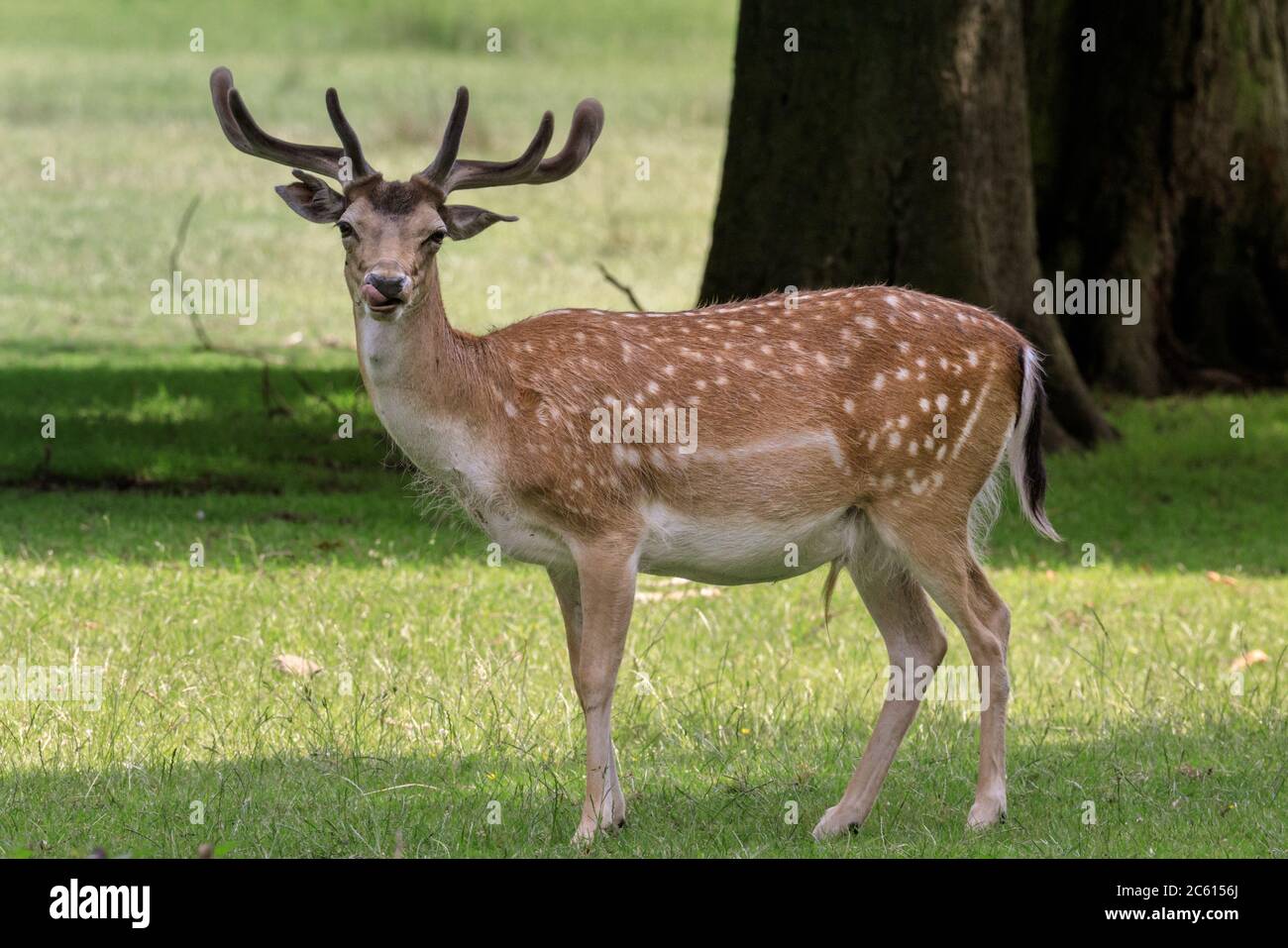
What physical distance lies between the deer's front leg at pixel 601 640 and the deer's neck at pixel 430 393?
0.52m

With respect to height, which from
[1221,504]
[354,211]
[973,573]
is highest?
[354,211]

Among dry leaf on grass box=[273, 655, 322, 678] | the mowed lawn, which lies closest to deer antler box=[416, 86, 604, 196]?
the mowed lawn

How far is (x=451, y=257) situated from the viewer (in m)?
21.7

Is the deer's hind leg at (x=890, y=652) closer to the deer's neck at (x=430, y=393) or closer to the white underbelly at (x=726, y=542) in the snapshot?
the white underbelly at (x=726, y=542)

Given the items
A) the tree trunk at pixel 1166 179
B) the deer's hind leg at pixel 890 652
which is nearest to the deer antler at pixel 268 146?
the deer's hind leg at pixel 890 652

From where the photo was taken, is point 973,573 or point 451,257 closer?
point 973,573

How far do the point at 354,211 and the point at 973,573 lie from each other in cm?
249

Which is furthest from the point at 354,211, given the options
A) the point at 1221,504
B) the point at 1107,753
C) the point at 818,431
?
the point at 1221,504

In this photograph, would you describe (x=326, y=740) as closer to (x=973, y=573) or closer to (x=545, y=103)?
(x=973, y=573)

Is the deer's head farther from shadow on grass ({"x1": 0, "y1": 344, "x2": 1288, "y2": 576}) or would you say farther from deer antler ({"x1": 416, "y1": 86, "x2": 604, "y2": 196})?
shadow on grass ({"x1": 0, "y1": 344, "x2": 1288, "y2": 576})

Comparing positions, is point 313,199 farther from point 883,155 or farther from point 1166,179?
point 1166,179

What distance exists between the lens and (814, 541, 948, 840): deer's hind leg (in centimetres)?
690

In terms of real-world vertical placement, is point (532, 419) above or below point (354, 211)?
below
